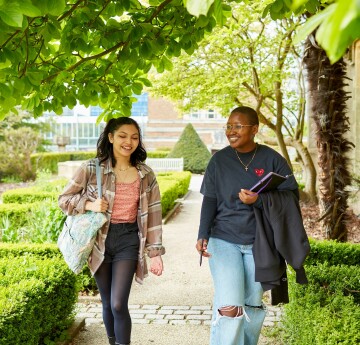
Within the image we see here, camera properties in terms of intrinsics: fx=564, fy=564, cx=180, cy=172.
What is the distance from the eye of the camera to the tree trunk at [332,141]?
7184mm

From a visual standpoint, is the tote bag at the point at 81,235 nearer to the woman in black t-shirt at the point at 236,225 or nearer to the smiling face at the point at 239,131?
the woman in black t-shirt at the point at 236,225

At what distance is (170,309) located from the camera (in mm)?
5812

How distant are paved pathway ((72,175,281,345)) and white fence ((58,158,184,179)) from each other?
58.1 ft

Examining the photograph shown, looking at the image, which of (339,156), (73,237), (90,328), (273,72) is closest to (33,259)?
(90,328)

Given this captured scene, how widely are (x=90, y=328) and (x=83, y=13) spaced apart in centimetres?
277

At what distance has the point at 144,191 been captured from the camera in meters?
3.91

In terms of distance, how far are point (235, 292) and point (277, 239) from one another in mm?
417

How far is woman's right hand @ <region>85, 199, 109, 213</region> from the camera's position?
12.2ft

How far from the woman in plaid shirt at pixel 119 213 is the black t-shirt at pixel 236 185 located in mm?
425

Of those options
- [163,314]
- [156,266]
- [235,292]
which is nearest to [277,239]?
[235,292]

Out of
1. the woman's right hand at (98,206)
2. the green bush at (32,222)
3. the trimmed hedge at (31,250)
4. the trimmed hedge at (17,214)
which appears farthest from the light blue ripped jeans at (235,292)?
the trimmed hedge at (17,214)

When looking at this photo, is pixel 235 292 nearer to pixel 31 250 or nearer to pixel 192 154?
pixel 31 250

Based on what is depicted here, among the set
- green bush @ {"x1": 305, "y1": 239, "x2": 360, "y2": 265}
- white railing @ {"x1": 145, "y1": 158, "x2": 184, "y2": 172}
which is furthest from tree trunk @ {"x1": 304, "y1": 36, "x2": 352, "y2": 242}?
white railing @ {"x1": 145, "y1": 158, "x2": 184, "y2": 172}

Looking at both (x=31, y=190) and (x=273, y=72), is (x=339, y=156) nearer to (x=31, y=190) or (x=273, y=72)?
(x=273, y=72)
